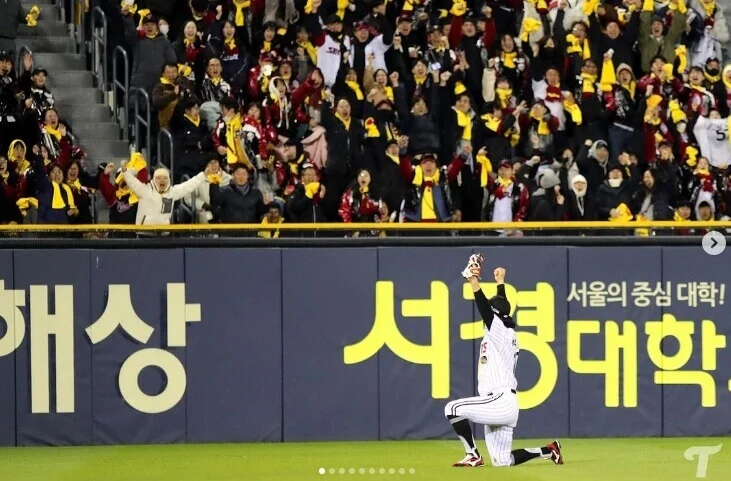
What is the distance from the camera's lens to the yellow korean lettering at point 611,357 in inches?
684

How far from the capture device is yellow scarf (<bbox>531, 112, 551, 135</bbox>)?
20.6 m

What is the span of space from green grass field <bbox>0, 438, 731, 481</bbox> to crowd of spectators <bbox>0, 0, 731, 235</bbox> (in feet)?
9.68

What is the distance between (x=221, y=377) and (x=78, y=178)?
3137 mm

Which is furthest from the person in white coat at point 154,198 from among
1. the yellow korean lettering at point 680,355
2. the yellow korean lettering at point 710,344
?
the yellow korean lettering at point 710,344

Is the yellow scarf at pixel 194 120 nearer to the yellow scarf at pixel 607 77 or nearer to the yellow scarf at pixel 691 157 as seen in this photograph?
the yellow scarf at pixel 607 77

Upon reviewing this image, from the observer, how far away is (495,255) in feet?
56.7

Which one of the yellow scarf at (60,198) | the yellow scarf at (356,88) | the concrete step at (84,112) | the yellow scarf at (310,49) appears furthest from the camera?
the yellow scarf at (310,49)

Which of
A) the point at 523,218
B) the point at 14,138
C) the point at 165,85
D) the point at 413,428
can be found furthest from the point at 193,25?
the point at 413,428

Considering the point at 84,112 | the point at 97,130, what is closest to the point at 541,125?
the point at 97,130

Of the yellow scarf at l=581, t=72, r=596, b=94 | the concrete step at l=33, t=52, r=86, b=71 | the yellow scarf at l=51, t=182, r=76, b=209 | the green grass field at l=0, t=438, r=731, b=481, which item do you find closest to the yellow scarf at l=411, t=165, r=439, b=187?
the yellow scarf at l=581, t=72, r=596, b=94

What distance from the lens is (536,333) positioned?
1733cm

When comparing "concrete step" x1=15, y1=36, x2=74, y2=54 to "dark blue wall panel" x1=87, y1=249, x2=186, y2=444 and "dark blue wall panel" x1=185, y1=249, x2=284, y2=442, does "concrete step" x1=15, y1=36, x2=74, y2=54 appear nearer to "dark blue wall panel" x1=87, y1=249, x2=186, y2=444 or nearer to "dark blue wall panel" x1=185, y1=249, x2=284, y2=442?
"dark blue wall panel" x1=87, y1=249, x2=186, y2=444

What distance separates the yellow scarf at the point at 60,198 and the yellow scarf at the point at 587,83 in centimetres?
720

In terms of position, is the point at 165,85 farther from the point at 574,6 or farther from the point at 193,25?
the point at 574,6
